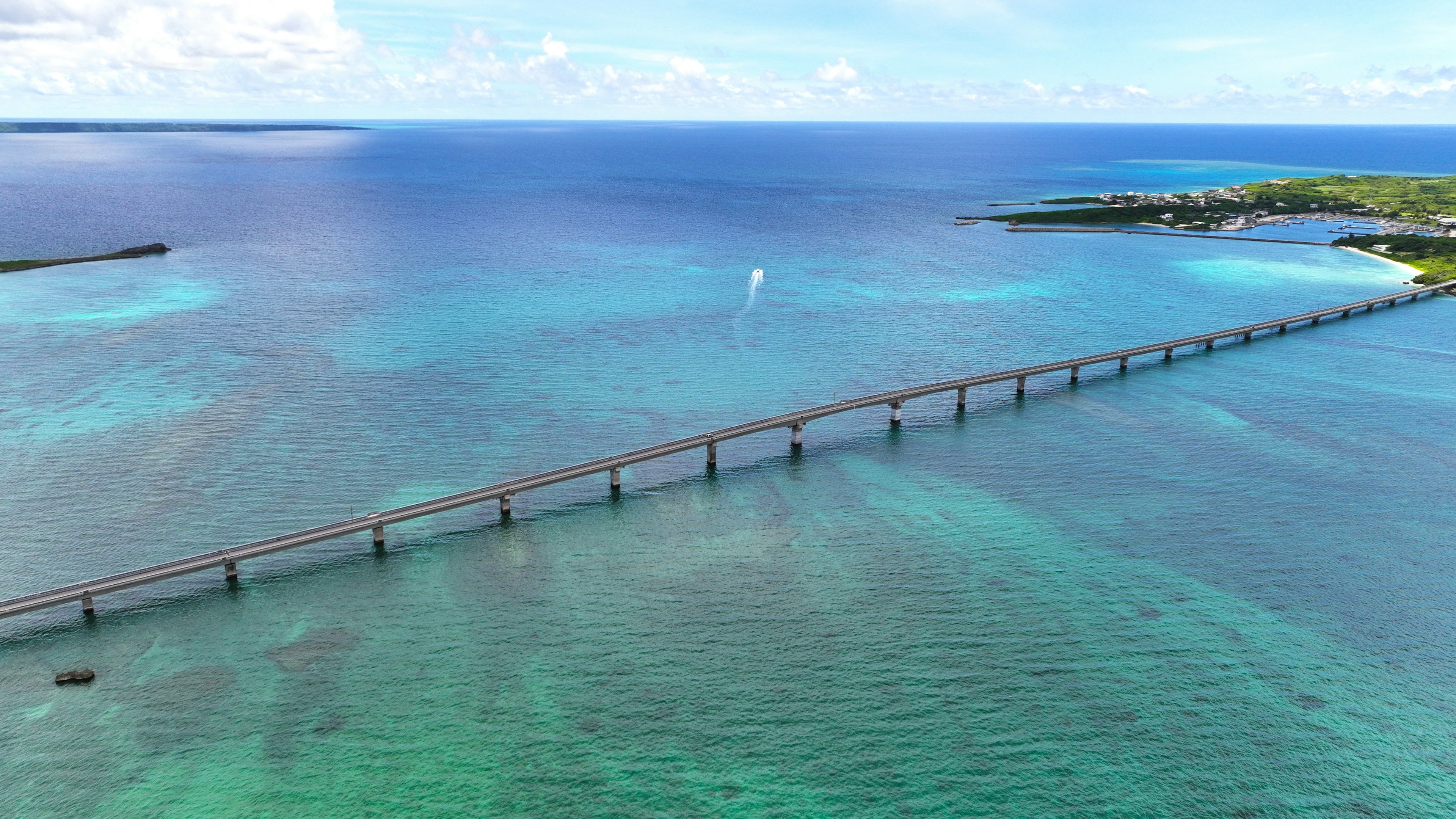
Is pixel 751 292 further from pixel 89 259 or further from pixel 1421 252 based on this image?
pixel 1421 252

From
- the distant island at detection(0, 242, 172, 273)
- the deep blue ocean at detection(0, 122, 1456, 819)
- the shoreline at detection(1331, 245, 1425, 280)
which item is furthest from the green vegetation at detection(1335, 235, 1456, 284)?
the distant island at detection(0, 242, 172, 273)

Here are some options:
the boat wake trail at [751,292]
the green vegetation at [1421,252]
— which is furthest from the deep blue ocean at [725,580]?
the green vegetation at [1421,252]

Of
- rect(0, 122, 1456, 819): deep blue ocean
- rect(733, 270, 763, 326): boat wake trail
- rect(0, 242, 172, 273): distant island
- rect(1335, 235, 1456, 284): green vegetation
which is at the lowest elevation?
rect(0, 122, 1456, 819): deep blue ocean

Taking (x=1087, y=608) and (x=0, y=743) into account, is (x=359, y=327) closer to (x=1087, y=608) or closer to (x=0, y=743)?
(x=0, y=743)

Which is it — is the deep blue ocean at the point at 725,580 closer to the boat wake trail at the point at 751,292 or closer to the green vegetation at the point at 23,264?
the boat wake trail at the point at 751,292

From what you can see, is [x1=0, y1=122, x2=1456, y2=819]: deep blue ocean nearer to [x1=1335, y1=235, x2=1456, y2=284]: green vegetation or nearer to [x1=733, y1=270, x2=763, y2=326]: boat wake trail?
[x1=733, y1=270, x2=763, y2=326]: boat wake trail

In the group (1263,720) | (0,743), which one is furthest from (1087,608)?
(0,743)
